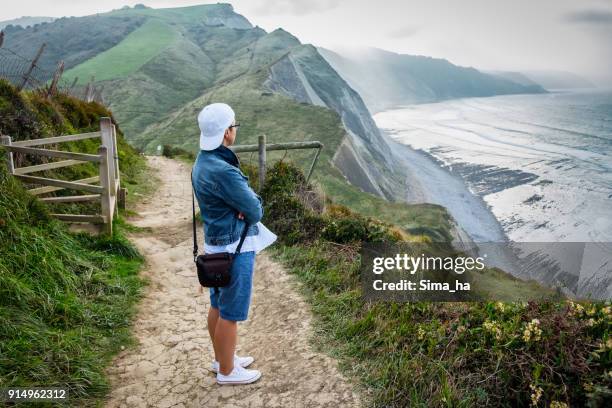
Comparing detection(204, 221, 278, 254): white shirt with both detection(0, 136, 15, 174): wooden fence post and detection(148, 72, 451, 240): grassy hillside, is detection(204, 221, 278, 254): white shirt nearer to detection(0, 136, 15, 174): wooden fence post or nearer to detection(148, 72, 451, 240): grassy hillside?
detection(0, 136, 15, 174): wooden fence post

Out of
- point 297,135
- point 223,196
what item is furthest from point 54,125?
point 297,135

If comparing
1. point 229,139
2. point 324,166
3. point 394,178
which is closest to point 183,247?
point 229,139

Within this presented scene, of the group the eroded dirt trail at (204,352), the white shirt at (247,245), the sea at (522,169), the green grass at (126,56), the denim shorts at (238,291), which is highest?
the green grass at (126,56)

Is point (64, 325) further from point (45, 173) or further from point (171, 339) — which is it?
point (45, 173)

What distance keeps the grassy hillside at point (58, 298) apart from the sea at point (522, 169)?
23863 millimetres

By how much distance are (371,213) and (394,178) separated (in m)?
36.8

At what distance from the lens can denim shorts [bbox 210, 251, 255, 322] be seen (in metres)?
3.55

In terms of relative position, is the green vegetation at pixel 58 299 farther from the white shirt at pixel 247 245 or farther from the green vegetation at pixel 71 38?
the green vegetation at pixel 71 38

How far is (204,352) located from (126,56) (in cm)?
10616

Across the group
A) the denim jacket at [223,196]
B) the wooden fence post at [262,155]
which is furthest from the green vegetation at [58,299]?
the wooden fence post at [262,155]

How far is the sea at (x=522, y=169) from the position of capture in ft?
179

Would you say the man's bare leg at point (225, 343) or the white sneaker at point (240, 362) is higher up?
the man's bare leg at point (225, 343)

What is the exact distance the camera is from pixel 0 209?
535 cm

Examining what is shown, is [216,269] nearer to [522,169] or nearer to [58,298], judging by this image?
[58,298]
